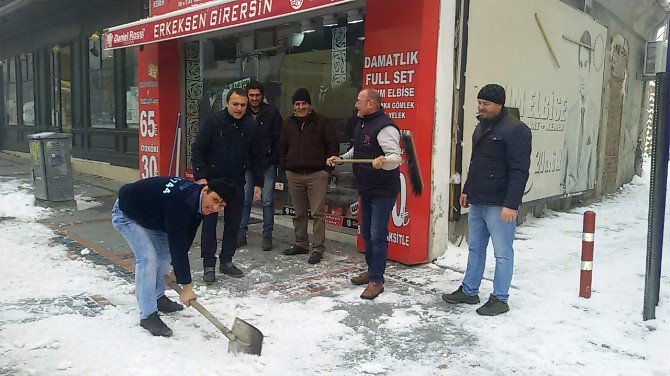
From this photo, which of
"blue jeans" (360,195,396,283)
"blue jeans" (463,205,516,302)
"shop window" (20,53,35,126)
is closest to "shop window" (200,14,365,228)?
"blue jeans" (360,195,396,283)

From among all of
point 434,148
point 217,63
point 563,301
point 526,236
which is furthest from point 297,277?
point 217,63

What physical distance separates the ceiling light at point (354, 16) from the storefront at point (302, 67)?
0.05 feet

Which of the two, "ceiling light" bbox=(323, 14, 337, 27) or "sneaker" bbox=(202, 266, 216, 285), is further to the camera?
"ceiling light" bbox=(323, 14, 337, 27)

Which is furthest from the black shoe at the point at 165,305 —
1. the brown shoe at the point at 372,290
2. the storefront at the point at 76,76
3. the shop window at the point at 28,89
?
the shop window at the point at 28,89

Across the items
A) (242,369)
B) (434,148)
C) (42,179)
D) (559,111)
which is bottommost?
(242,369)

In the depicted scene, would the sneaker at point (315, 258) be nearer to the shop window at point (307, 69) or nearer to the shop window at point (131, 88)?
the shop window at point (307, 69)

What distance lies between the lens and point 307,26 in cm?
731

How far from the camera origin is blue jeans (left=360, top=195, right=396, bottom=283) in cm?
457

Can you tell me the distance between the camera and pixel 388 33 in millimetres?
5594

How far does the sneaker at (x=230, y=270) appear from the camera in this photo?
5141mm

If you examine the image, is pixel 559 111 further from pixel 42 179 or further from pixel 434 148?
pixel 42 179

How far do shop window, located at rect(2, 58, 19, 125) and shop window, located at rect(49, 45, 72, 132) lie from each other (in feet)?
13.6

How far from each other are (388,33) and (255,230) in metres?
3.18

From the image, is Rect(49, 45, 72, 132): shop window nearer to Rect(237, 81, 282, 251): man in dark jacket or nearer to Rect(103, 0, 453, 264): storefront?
Rect(103, 0, 453, 264): storefront
